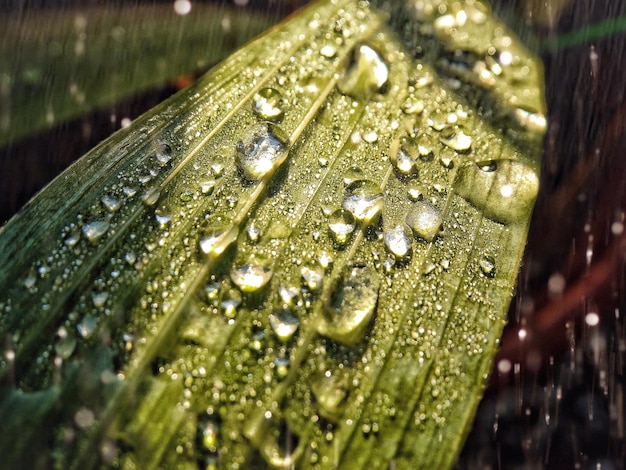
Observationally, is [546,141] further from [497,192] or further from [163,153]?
[163,153]

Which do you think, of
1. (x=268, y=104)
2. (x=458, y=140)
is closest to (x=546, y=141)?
(x=458, y=140)

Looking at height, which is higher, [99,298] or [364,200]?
[364,200]

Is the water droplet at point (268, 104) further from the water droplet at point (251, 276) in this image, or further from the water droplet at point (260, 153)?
the water droplet at point (251, 276)

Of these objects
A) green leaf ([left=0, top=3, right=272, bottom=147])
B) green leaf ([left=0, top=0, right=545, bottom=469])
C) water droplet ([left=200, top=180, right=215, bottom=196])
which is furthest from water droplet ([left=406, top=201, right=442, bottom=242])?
Answer: green leaf ([left=0, top=3, right=272, bottom=147])

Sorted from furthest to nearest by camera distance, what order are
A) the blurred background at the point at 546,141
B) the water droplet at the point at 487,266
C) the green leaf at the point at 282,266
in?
the blurred background at the point at 546,141 → the water droplet at the point at 487,266 → the green leaf at the point at 282,266

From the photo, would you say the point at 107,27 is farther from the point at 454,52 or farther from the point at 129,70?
the point at 454,52

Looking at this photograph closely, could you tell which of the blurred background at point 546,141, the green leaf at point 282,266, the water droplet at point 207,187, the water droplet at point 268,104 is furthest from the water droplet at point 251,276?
the blurred background at point 546,141

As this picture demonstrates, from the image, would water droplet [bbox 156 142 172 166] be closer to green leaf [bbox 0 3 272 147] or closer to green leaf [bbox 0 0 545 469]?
green leaf [bbox 0 0 545 469]
